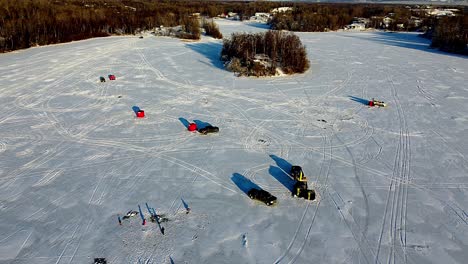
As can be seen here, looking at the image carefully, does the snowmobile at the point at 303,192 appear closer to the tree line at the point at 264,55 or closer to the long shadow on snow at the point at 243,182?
the long shadow on snow at the point at 243,182

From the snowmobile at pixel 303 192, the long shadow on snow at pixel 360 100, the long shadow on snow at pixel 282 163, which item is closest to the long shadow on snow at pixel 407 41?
the long shadow on snow at pixel 360 100

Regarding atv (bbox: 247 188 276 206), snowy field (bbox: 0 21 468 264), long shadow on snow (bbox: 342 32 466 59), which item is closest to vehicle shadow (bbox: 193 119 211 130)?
snowy field (bbox: 0 21 468 264)

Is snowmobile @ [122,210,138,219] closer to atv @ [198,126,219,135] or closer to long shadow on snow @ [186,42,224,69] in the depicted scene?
atv @ [198,126,219,135]

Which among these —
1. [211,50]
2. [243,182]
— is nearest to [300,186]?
[243,182]

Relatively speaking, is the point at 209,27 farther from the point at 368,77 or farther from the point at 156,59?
the point at 368,77

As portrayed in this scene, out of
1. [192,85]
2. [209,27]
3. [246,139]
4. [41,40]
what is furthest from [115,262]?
→ [209,27]
